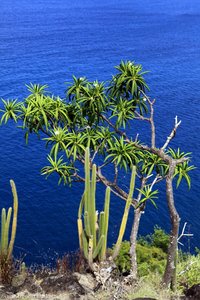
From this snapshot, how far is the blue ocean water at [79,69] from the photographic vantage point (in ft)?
115

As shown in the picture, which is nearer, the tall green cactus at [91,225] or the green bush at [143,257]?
the tall green cactus at [91,225]

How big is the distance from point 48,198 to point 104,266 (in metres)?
28.6

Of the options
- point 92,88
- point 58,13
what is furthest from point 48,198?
point 58,13

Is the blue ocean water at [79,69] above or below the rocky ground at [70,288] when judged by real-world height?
above

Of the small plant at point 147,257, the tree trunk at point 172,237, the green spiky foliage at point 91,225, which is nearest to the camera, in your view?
the green spiky foliage at point 91,225

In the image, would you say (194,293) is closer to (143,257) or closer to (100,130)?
(100,130)

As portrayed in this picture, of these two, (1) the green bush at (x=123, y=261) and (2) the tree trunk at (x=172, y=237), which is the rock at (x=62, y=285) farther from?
(1) the green bush at (x=123, y=261)

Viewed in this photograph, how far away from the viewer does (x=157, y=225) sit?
33875mm

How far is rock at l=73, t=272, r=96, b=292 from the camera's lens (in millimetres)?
9188

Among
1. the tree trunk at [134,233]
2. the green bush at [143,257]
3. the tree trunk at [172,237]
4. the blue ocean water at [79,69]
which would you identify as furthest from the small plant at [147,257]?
the tree trunk at [172,237]

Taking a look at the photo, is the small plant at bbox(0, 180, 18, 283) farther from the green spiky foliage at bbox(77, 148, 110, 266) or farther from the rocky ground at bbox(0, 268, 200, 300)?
the green spiky foliage at bbox(77, 148, 110, 266)

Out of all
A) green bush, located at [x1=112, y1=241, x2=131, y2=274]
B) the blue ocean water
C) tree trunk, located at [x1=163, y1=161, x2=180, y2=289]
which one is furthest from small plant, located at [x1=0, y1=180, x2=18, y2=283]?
the blue ocean water

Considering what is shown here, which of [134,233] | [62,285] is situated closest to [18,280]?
[62,285]

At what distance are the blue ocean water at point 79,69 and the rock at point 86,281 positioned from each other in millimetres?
9009
